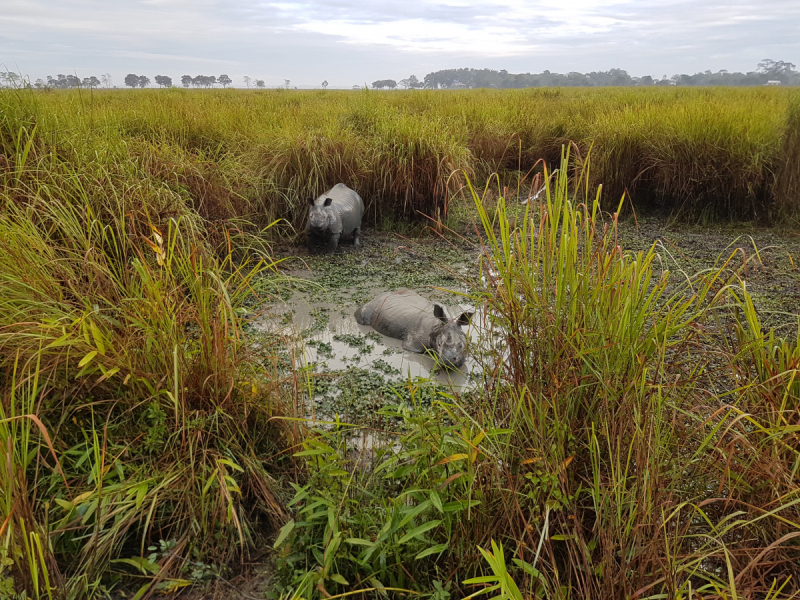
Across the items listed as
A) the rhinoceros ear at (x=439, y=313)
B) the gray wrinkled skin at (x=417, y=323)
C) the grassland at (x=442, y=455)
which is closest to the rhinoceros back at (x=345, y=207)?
the gray wrinkled skin at (x=417, y=323)

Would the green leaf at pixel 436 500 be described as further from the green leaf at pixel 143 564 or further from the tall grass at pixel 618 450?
the green leaf at pixel 143 564

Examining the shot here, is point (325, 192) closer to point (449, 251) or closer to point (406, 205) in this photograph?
point (406, 205)

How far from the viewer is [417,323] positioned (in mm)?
3691

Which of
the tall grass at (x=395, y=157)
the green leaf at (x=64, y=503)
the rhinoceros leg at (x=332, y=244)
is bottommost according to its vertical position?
the green leaf at (x=64, y=503)

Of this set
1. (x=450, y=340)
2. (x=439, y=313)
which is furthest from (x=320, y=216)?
(x=450, y=340)

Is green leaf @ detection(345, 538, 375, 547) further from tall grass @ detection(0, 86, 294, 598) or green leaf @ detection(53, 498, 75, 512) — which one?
green leaf @ detection(53, 498, 75, 512)

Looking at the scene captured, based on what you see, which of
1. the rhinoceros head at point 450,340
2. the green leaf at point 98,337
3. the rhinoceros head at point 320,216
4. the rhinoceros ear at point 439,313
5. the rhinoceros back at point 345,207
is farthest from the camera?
the rhinoceros back at point 345,207

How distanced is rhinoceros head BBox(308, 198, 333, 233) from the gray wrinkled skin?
4.33 ft

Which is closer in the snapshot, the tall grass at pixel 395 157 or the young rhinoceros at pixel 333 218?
the young rhinoceros at pixel 333 218

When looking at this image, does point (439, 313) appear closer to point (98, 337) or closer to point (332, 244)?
point (98, 337)

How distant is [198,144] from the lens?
6.31 metres

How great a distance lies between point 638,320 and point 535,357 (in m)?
0.38

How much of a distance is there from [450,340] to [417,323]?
38 centimetres

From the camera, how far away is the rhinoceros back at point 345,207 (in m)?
5.24
